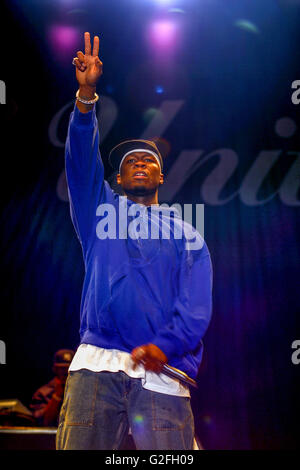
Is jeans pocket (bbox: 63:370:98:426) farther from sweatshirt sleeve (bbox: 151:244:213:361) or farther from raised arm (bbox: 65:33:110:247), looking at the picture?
raised arm (bbox: 65:33:110:247)

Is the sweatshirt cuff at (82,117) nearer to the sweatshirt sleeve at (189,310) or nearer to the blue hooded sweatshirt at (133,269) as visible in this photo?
the blue hooded sweatshirt at (133,269)

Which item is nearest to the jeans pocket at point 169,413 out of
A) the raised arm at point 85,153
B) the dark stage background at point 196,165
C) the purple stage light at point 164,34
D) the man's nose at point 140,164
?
the raised arm at point 85,153

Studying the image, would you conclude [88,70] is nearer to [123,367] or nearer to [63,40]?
[123,367]

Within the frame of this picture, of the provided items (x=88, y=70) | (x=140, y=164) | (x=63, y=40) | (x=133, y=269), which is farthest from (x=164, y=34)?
(x=133, y=269)

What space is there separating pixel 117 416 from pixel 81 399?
11 centimetres

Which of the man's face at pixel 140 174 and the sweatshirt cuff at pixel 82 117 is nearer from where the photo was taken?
the sweatshirt cuff at pixel 82 117

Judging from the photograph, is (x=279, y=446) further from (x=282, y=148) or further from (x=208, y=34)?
(x=208, y=34)

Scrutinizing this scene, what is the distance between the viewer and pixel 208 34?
342cm

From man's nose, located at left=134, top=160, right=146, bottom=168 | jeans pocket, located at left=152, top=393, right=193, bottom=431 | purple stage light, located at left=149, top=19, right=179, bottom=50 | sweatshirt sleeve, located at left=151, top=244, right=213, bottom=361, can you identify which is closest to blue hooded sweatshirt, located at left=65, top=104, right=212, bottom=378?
sweatshirt sleeve, located at left=151, top=244, right=213, bottom=361

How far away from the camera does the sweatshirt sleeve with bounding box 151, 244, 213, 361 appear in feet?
3.75

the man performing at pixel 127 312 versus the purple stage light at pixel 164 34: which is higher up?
the purple stage light at pixel 164 34

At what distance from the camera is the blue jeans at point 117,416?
40.5 inches

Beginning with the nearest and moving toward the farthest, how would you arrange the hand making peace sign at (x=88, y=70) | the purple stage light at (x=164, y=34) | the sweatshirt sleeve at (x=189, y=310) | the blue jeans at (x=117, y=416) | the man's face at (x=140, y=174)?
the blue jeans at (x=117, y=416), the sweatshirt sleeve at (x=189, y=310), the hand making peace sign at (x=88, y=70), the man's face at (x=140, y=174), the purple stage light at (x=164, y=34)
